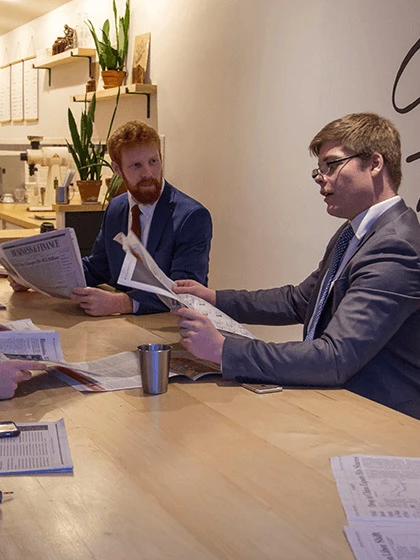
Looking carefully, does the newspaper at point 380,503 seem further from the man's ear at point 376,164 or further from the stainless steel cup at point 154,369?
the man's ear at point 376,164

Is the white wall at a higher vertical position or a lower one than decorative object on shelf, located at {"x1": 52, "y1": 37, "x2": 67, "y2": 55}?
lower

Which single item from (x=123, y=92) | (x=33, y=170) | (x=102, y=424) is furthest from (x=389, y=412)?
(x=33, y=170)

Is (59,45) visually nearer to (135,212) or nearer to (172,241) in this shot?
(135,212)

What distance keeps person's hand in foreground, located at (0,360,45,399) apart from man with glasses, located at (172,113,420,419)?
0.34 m

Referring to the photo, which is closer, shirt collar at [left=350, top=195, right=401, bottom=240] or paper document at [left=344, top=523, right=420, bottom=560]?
paper document at [left=344, top=523, right=420, bottom=560]

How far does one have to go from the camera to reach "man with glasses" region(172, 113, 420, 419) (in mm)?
1749

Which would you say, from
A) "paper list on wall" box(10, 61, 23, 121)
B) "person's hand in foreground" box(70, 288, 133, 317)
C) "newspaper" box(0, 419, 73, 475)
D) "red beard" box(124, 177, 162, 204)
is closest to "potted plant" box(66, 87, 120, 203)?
"red beard" box(124, 177, 162, 204)

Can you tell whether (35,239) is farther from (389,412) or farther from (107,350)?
(389,412)

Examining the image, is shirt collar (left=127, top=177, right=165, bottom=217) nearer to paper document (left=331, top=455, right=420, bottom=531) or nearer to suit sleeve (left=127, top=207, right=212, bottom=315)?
suit sleeve (left=127, top=207, right=212, bottom=315)

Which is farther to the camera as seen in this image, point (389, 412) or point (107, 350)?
point (107, 350)

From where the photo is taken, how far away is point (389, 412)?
1.59 meters

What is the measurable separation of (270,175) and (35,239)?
173cm

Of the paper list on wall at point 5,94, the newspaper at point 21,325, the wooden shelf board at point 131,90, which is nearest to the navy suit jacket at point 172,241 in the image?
the newspaper at point 21,325

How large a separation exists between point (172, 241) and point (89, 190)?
190 centimetres
